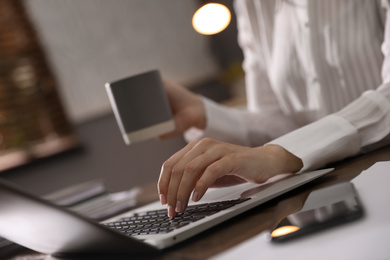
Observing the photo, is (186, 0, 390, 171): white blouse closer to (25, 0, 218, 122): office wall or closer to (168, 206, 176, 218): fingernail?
(168, 206, 176, 218): fingernail

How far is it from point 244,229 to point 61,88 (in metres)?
2.79

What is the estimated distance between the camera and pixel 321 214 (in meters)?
0.50

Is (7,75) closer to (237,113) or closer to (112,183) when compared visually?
(112,183)

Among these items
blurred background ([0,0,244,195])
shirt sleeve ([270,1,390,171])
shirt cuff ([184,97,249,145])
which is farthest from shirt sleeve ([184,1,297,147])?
blurred background ([0,0,244,195])

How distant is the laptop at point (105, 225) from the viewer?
0.51 meters

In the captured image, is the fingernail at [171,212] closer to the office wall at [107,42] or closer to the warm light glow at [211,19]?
the warm light glow at [211,19]

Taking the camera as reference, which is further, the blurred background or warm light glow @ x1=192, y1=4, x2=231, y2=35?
the blurred background

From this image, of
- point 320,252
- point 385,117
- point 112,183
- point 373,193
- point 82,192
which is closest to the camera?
point 320,252

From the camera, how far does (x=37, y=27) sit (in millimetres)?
3146

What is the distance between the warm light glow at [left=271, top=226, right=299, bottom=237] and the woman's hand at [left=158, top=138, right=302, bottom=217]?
190mm

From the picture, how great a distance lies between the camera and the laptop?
20.1 inches

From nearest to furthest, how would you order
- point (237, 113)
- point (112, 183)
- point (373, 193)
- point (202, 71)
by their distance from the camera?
point (373, 193) < point (237, 113) < point (112, 183) < point (202, 71)

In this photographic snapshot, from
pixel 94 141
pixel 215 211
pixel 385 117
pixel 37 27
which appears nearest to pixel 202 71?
pixel 94 141

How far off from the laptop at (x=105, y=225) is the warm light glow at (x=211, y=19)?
6.67ft
